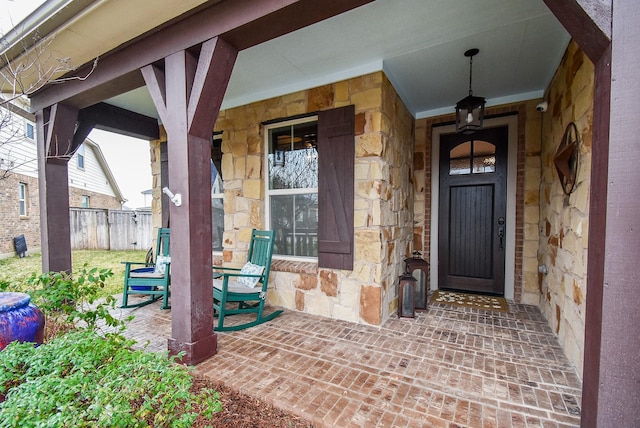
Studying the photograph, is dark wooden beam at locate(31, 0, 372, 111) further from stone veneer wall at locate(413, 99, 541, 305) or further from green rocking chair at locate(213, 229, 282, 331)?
stone veneer wall at locate(413, 99, 541, 305)

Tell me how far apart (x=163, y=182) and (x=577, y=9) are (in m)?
4.77

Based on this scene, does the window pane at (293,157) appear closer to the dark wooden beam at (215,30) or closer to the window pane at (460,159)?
the dark wooden beam at (215,30)

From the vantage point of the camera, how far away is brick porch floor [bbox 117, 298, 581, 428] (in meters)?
1.53

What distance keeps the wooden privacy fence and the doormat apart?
7.92m

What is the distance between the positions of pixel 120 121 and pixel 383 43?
12.0 ft

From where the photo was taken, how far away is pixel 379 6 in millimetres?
1915

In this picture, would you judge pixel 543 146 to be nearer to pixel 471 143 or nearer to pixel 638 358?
pixel 471 143

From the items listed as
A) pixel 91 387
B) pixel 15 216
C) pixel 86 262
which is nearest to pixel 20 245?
pixel 15 216

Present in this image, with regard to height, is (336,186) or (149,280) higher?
(336,186)

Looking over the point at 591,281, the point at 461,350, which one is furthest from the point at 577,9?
the point at 461,350

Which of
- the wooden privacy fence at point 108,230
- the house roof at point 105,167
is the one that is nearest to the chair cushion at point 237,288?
the wooden privacy fence at point 108,230

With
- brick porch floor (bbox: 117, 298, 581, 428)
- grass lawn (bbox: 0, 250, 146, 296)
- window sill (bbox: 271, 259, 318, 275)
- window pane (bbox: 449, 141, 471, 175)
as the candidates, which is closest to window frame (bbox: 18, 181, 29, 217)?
grass lawn (bbox: 0, 250, 146, 296)

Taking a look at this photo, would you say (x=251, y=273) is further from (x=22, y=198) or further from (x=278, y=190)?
(x=22, y=198)

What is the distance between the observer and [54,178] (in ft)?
10.00
